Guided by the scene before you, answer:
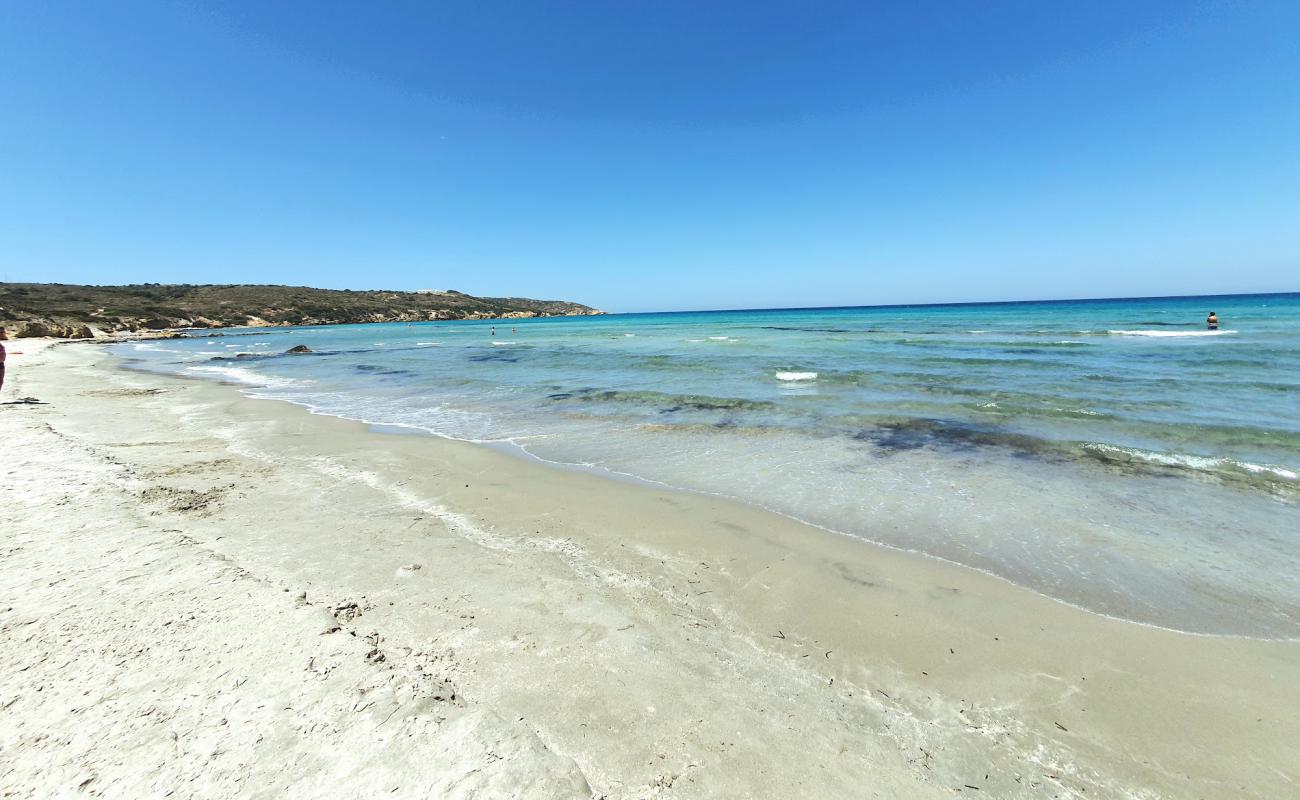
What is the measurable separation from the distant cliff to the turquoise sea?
52657 mm

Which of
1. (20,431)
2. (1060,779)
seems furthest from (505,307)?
(1060,779)

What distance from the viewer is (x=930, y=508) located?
20.4ft

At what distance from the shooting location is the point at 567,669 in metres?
3.19

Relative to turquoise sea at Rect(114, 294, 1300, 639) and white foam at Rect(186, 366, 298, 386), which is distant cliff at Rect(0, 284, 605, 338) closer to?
white foam at Rect(186, 366, 298, 386)

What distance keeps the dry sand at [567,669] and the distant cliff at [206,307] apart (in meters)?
60.4

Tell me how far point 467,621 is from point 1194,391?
18388 mm

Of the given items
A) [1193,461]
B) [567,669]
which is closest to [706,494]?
[567,669]

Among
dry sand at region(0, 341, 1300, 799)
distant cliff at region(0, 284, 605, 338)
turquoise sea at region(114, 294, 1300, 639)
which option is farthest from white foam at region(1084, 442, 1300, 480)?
distant cliff at region(0, 284, 605, 338)

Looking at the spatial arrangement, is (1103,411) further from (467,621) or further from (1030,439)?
(467,621)

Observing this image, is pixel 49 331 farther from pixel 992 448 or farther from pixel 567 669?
pixel 992 448

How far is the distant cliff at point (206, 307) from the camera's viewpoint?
5312cm

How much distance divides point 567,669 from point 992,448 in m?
8.52

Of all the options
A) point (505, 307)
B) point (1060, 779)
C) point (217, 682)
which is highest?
point (505, 307)

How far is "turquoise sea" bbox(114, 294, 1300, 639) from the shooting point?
4.82 metres
